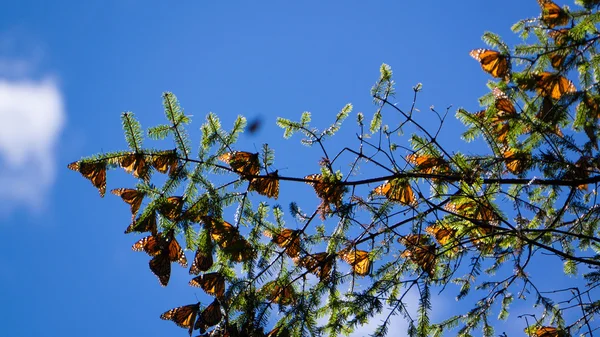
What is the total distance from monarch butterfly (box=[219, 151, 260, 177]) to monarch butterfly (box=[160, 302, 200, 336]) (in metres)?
0.79

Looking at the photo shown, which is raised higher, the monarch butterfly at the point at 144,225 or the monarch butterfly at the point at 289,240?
the monarch butterfly at the point at 144,225

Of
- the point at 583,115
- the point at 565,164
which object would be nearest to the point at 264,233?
the point at 565,164

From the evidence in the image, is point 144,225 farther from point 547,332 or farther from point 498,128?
point 547,332

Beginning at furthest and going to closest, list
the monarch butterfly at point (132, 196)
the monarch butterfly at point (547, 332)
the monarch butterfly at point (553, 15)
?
the monarch butterfly at point (553, 15) < the monarch butterfly at point (547, 332) < the monarch butterfly at point (132, 196)

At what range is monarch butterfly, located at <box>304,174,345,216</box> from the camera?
3.05 metres

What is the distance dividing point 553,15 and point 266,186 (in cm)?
206

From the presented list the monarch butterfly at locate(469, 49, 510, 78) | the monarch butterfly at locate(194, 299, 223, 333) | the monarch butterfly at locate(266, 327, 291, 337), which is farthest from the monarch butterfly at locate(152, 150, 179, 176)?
the monarch butterfly at locate(469, 49, 510, 78)

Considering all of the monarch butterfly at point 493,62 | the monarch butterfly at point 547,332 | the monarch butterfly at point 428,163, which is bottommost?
the monarch butterfly at point 547,332

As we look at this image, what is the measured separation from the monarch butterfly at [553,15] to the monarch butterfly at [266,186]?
197cm

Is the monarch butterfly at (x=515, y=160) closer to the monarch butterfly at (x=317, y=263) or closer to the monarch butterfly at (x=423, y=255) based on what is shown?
the monarch butterfly at (x=423, y=255)

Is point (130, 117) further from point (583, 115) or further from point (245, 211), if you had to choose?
point (583, 115)

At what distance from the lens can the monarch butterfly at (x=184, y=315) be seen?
3.03 m

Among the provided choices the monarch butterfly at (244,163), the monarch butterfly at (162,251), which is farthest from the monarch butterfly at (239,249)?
the monarch butterfly at (244,163)

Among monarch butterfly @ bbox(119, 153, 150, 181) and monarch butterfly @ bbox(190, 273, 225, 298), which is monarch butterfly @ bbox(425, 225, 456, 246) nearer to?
monarch butterfly @ bbox(190, 273, 225, 298)
